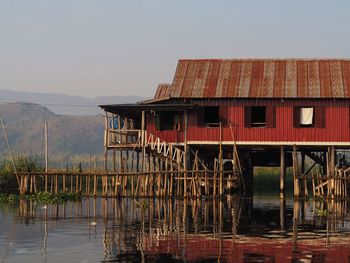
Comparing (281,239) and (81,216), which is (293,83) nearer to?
(81,216)

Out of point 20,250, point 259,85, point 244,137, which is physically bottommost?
point 20,250

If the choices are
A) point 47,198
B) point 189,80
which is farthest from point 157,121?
point 47,198

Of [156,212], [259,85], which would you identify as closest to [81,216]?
[156,212]

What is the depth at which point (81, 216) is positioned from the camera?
115 ft

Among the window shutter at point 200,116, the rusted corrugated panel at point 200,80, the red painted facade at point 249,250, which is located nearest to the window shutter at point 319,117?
the window shutter at point 200,116

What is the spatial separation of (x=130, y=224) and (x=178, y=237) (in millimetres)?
4638

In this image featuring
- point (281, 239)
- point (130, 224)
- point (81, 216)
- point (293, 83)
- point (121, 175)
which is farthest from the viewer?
point (293, 83)

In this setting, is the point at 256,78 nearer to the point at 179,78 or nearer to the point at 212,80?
the point at 212,80

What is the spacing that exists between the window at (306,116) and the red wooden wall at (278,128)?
0.23 m

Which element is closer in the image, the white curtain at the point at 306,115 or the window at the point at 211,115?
the white curtain at the point at 306,115

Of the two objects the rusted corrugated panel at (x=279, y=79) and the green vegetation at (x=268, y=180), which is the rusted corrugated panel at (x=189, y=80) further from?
the green vegetation at (x=268, y=180)

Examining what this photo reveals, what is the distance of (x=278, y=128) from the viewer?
148 feet

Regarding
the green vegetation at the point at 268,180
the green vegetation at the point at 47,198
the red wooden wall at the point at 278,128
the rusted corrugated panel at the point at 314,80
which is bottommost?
the green vegetation at the point at 47,198

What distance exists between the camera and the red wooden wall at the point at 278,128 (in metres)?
44.8
